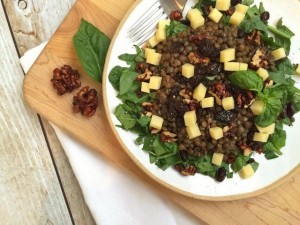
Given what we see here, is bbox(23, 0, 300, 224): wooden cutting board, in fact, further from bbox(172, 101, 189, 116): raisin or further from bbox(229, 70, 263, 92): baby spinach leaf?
bbox(229, 70, 263, 92): baby spinach leaf

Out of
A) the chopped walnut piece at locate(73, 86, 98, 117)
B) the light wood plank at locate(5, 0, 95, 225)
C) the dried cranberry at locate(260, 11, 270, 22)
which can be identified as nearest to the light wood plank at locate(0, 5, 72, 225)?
the light wood plank at locate(5, 0, 95, 225)

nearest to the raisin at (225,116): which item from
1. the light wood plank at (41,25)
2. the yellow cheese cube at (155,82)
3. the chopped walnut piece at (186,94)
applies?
the chopped walnut piece at (186,94)

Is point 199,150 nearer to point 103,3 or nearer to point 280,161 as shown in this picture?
point 280,161

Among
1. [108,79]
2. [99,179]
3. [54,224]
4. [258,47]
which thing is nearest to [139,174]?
[99,179]

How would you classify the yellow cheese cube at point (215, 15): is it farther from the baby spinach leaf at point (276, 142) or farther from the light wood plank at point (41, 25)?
the light wood plank at point (41, 25)

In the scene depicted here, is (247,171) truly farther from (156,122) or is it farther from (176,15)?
(176,15)
